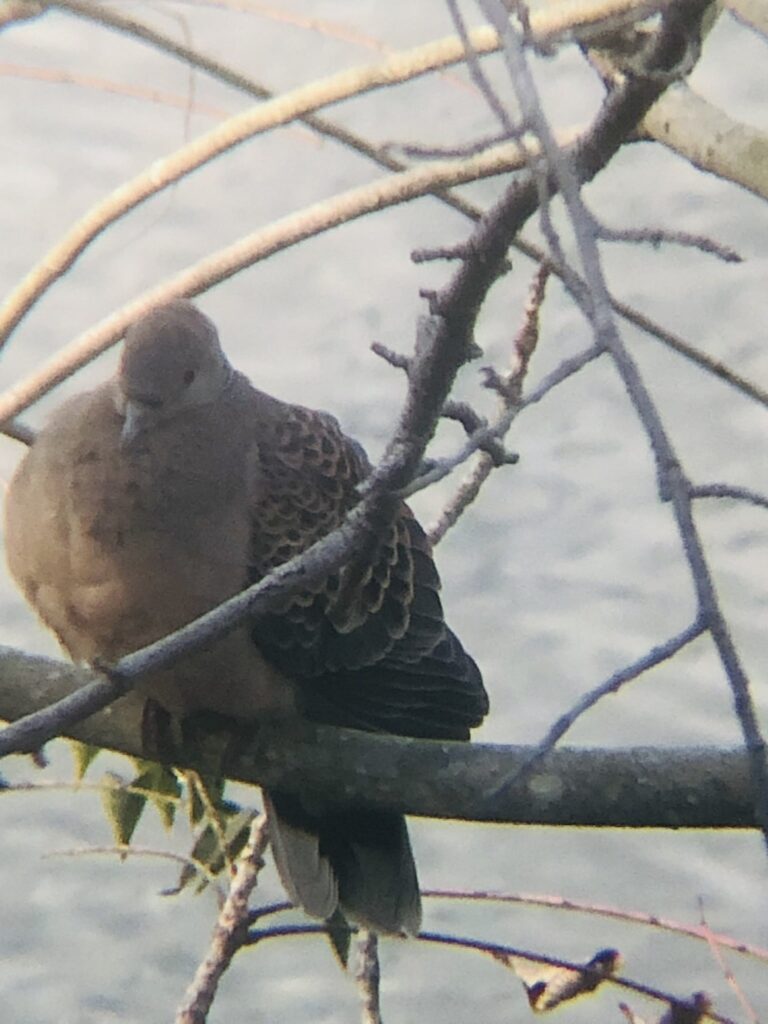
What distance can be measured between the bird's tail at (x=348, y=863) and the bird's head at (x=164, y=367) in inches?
15.7

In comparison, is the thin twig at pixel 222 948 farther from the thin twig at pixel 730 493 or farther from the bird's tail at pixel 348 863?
the thin twig at pixel 730 493

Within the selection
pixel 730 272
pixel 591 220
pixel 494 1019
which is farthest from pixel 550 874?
pixel 591 220

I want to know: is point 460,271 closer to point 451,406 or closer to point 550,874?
point 451,406

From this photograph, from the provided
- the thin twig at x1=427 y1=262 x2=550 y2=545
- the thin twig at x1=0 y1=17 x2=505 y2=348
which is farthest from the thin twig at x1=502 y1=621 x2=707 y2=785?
the thin twig at x1=0 y1=17 x2=505 y2=348

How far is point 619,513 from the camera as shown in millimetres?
2791

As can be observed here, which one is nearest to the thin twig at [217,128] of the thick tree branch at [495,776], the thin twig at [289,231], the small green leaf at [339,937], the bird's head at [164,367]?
the thin twig at [289,231]

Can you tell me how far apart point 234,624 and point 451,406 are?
225 millimetres

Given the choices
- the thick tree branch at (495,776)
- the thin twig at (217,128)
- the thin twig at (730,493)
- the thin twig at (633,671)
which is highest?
the thin twig at (217,128)

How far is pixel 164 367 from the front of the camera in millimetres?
1656

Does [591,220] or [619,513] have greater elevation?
[619,513]

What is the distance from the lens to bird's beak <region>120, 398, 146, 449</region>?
1.62 m

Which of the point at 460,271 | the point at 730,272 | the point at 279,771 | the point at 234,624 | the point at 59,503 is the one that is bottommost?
the point at 234,624

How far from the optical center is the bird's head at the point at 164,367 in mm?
1635

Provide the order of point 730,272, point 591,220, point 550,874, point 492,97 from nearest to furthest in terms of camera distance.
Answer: point 591,220 → point 492,97 → point 730,272 → point 550,874
